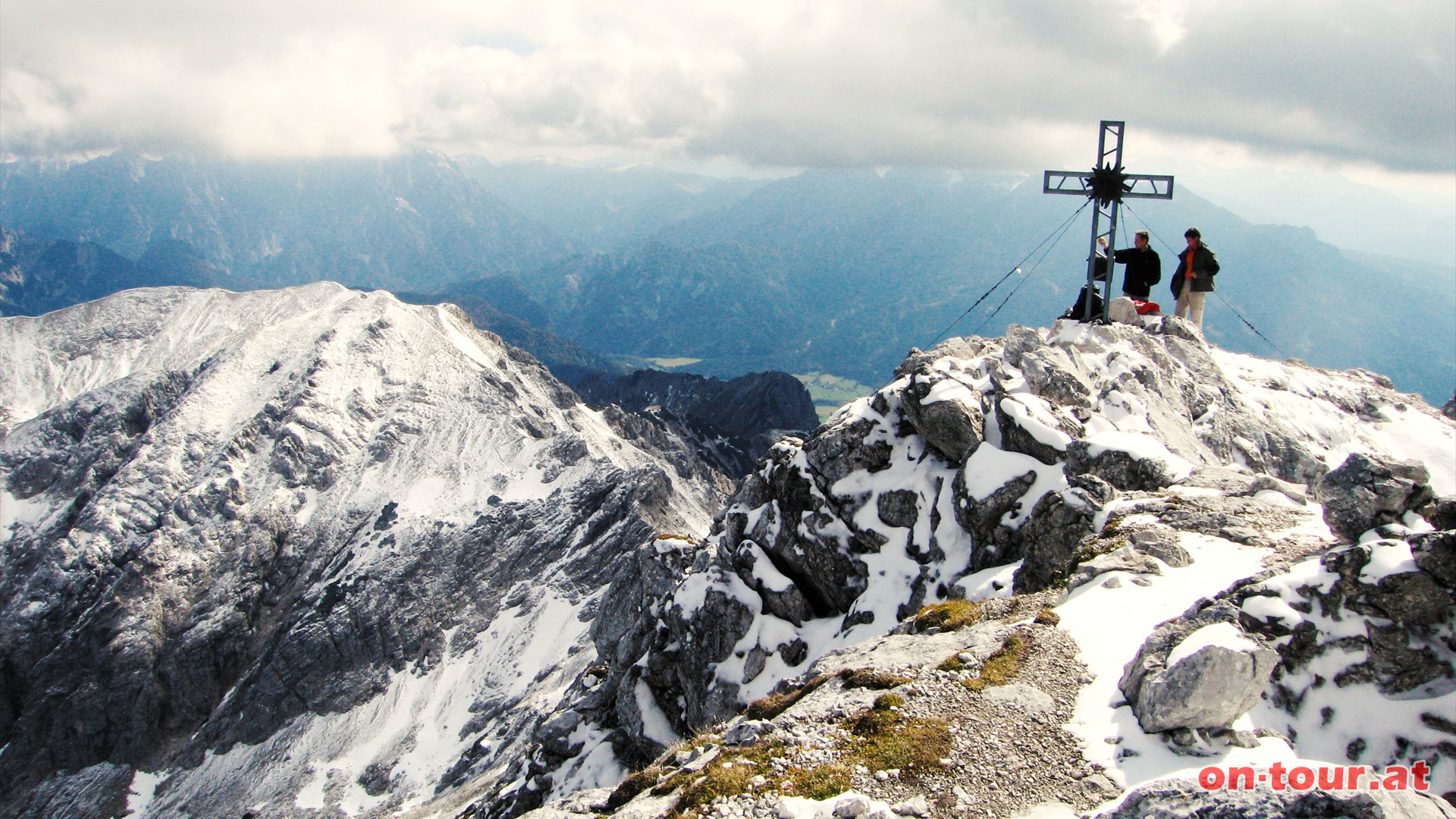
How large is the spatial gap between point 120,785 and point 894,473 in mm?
166374

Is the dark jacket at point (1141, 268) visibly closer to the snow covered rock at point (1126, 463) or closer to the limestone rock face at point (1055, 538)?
the snow covered rock at point (1126, 463)

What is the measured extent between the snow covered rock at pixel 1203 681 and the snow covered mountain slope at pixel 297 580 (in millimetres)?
110351

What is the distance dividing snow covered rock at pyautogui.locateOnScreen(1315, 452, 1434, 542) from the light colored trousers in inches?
1194

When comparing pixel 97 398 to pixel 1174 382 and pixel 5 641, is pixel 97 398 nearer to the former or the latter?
Answer: pixel 5 641

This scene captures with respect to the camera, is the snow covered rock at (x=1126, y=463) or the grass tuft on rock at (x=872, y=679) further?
the snow covered rock at (x=1126, y=463)

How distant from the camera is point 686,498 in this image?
18812cm

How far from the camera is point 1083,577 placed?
890 inches

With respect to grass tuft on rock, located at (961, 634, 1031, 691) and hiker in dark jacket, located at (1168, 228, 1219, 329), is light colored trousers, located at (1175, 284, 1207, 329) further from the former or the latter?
grass tuft on rock, located at (961, 634, 1031, 691)

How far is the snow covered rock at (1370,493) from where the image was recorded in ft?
62.0

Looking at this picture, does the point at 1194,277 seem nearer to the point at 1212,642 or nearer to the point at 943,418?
the point at 943,418

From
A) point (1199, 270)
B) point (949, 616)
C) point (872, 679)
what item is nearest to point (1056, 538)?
point (949, 616)

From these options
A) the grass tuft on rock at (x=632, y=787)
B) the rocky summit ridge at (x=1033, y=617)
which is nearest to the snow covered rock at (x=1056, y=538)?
the rocky summit ridge at (x=1033, y=617)

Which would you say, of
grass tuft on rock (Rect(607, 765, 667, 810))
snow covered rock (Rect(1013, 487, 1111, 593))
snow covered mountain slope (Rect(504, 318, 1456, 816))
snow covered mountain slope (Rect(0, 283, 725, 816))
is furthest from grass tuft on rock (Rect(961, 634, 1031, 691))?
snow covered mountain slope (Rect(0, 283, 725, 816))

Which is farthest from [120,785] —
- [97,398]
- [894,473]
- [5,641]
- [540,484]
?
[894,473]
